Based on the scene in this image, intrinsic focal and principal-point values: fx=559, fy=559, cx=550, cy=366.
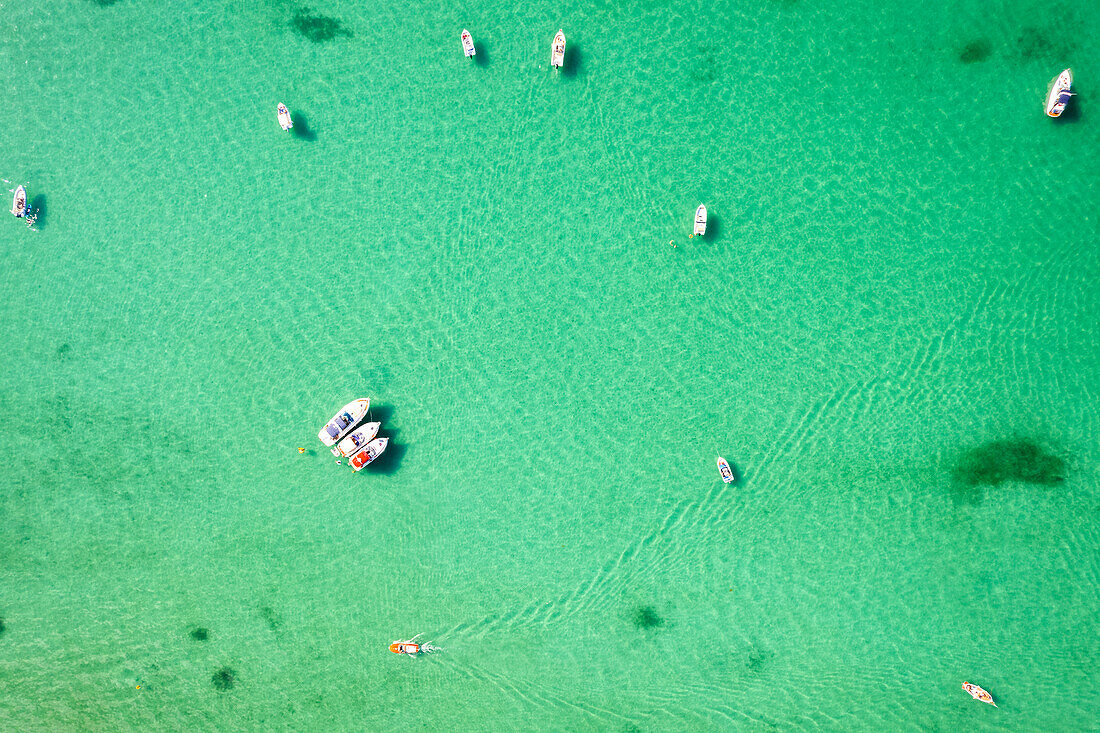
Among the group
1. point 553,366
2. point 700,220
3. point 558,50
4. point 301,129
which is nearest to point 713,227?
point 700,220

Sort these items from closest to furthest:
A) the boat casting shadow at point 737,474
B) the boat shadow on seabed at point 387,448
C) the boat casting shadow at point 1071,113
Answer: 1. the boat casting shadow at point 1071,113
2. the boat casting shadow at point 737,474
3. the boat shadow on seabed at point 387,448

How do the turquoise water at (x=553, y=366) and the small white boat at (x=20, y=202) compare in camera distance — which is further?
the small white boat at (x=20, y=202)

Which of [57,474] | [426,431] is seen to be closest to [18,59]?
[57,474]

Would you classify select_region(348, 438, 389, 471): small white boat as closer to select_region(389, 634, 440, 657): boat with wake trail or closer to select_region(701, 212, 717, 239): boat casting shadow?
select_region(389, 634, 440, 657): boat with wake trail

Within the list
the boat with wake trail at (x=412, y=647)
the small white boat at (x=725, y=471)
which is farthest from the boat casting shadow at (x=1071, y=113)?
the boat with wake trail at (x=412, y=647)

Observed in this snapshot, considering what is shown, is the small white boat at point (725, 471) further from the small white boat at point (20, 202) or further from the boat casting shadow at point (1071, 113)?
the small white boat at point (20, 202)
